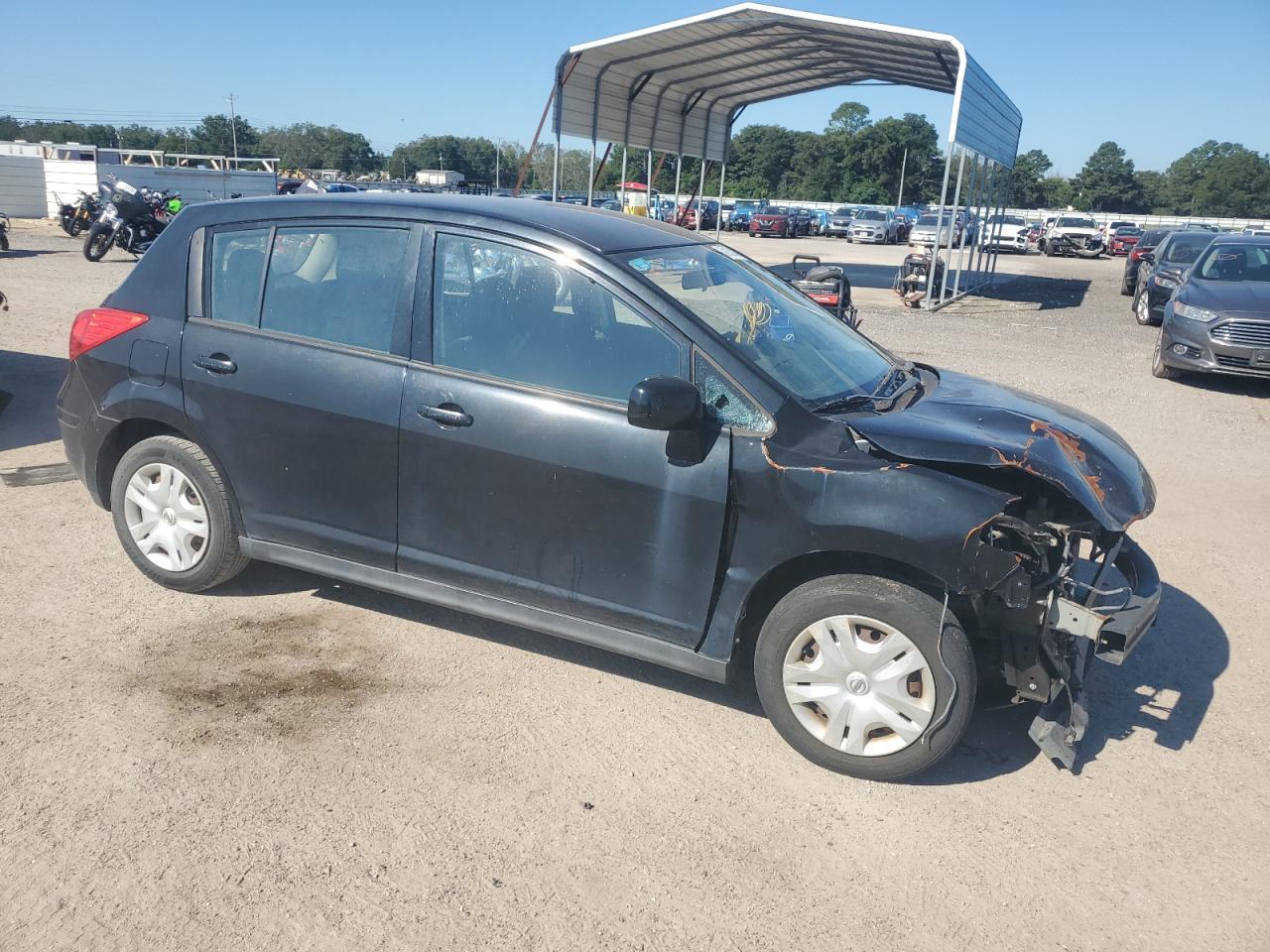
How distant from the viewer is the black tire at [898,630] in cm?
314

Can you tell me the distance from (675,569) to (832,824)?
3.21 feet

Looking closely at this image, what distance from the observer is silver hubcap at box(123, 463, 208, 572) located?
4355mm

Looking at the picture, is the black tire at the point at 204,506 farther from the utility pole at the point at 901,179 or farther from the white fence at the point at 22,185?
the utility pole at the point at 901,179

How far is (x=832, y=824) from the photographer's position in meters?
Result: 3.15

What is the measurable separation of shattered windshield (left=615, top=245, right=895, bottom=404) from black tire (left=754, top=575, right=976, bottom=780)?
2.46ft

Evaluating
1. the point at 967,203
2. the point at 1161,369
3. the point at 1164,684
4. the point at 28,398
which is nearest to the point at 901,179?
the point at 967,203

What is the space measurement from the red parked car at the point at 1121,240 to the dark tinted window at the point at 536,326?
43524mm

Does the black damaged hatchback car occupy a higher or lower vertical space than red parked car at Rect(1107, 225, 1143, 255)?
lower

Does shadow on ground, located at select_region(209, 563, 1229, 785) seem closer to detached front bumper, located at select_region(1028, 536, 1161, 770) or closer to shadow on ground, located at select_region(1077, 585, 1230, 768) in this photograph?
shadow on ground, located at select_region(1077, 585, 1230, 768)

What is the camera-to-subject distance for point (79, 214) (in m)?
23.4

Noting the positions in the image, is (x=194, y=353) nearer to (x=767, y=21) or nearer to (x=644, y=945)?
(x=644, y=945)

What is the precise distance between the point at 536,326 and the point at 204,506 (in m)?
1.80

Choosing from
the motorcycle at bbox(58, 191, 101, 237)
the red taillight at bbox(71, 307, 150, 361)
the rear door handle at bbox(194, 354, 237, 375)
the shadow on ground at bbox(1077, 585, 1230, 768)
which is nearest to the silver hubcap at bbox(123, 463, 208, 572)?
the rear door handle at bbox(194, 354, 237, 375)

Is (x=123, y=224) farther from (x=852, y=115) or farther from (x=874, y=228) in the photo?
(x=852, y=115)
